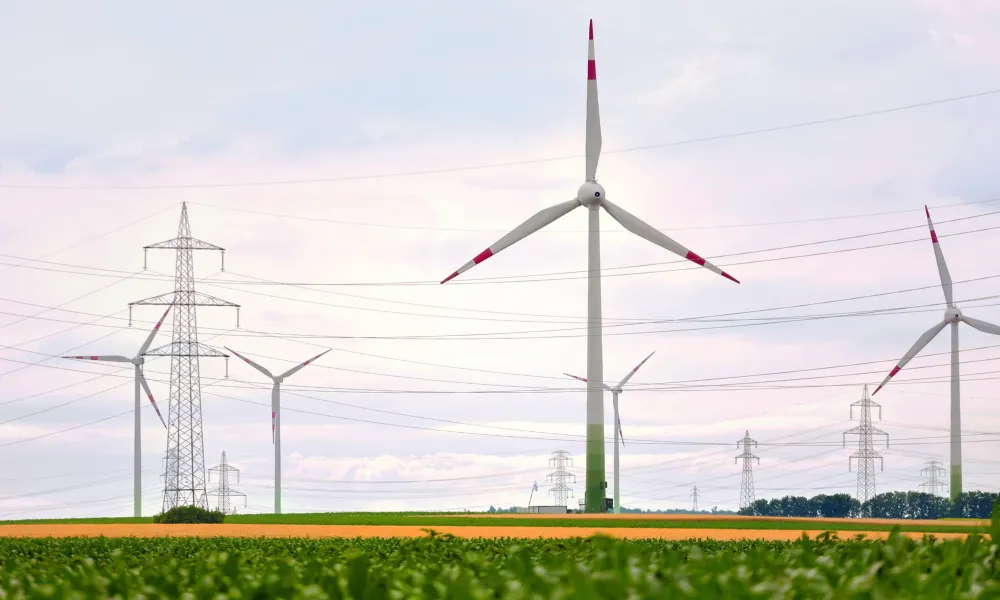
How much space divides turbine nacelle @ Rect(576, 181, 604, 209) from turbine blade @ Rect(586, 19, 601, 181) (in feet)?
6.05

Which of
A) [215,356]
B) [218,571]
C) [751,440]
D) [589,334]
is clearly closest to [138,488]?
[215,356]

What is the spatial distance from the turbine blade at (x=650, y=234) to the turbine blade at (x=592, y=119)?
402 cm

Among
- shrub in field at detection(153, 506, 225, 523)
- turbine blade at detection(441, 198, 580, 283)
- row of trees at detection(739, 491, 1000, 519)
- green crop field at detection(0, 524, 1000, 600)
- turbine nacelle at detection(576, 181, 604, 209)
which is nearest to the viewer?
green crop field at detection(0, 524, 1000, 600)

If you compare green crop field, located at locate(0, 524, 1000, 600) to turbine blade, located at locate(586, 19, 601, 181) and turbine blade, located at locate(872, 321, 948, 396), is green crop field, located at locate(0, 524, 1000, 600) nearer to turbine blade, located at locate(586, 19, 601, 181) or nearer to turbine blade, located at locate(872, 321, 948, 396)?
turbine blade, located at locate(586, 19, 601, 181)

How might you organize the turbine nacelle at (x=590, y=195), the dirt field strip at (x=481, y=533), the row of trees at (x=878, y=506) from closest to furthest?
Result: the dirt field strip at (x=481, y=533) < the turbine nacelle at (x=590, y=195) < the row of trees at (x=878, y=506)

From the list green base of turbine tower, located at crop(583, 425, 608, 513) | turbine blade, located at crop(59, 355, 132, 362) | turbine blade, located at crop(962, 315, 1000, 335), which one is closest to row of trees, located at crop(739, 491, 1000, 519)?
turbine blade, located at crop(962, 315, 1000, 335)

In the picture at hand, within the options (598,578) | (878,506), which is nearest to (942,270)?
(878,506)

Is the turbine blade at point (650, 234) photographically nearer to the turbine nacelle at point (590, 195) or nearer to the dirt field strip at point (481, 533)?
the turbine nacelle at point (590, 195)

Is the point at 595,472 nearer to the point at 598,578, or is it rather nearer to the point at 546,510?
the point at 546,510

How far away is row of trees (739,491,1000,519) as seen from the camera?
131 m

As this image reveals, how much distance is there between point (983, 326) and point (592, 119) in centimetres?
4876

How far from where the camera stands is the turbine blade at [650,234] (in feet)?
291

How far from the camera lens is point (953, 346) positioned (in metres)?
119

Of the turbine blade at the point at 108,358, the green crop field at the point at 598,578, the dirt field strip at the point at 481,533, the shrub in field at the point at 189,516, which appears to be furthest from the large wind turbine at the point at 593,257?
the green crop field at the point at 598,578
